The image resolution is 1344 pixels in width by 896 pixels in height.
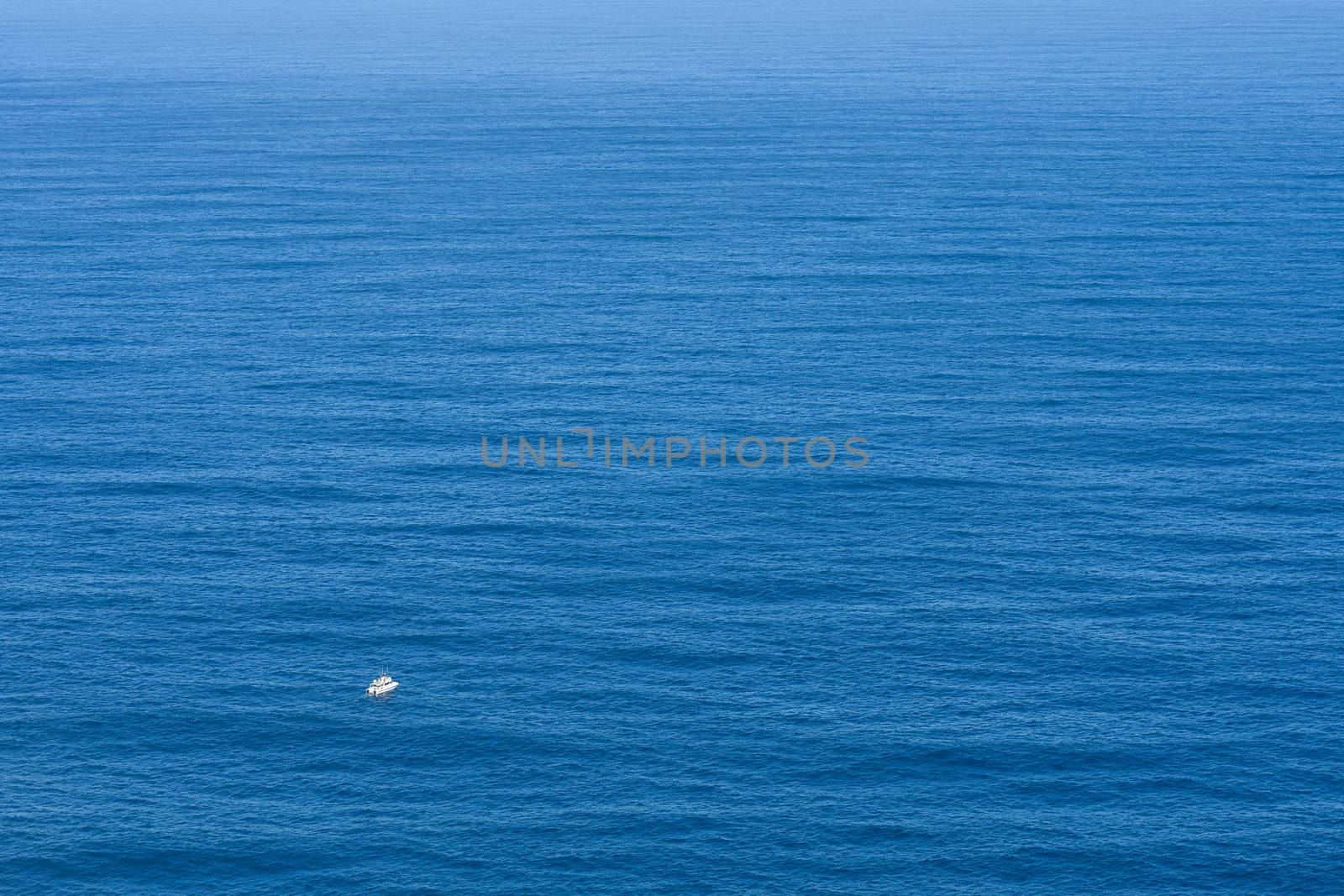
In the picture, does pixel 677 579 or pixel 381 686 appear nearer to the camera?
pixel 381 686

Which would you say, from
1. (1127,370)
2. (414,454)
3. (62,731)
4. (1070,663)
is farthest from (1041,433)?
(62,731)

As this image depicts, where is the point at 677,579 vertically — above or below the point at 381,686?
above

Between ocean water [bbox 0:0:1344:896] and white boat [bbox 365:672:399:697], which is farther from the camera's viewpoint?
white boat [bbox 365:672:399:697]

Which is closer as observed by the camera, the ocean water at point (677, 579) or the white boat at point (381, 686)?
the ocean water at point (677, 579)

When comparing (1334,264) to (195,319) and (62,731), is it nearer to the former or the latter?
(195,319)
